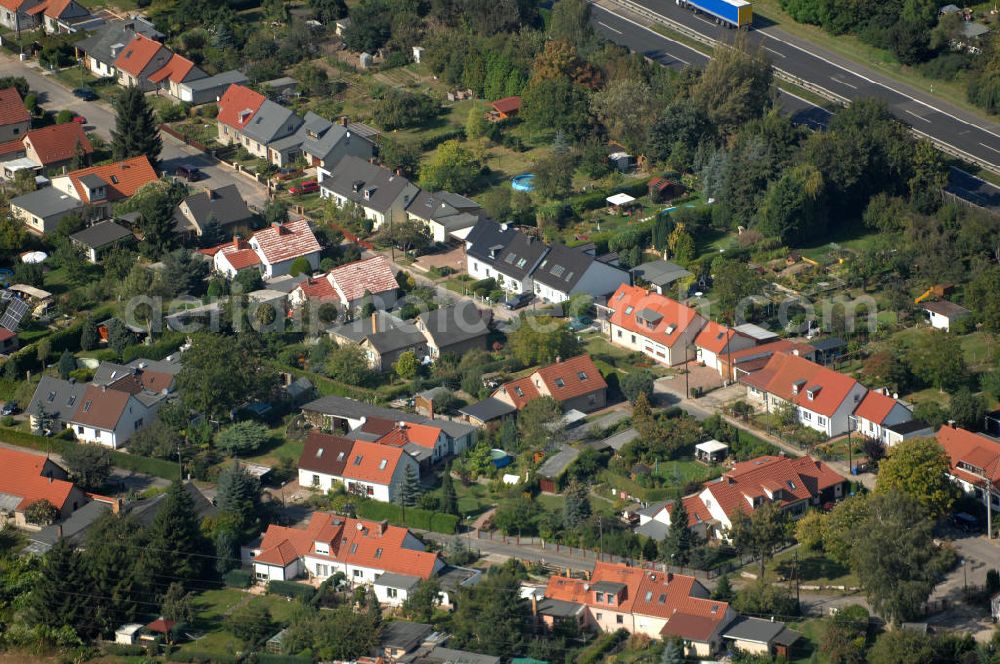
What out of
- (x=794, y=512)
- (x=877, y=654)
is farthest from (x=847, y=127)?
(x=877, y=654)

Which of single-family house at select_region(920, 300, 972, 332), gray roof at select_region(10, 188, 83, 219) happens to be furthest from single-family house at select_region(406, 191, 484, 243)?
single-family house at select_region(920, 300, 972, 332)

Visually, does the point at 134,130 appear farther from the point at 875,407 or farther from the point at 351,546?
the point at 875,407

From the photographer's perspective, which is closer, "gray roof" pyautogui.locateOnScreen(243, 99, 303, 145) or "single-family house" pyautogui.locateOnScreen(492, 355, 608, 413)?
"single-family house" pyautogui.locateOnScreen(492, 355, 608, 413)

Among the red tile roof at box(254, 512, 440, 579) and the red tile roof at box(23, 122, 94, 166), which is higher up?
Answer: the red tile roof at box(254, 512, 440, 579)

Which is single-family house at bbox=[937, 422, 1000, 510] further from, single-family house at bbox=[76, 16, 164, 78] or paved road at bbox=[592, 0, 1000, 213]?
single-family house at bbox=[76, 16, 164, 78]

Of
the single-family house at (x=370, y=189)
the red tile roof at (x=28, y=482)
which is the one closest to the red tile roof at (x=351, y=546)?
the red tile roof at (x=28, y=482)

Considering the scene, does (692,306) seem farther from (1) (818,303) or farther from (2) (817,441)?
(2) (817,441)
